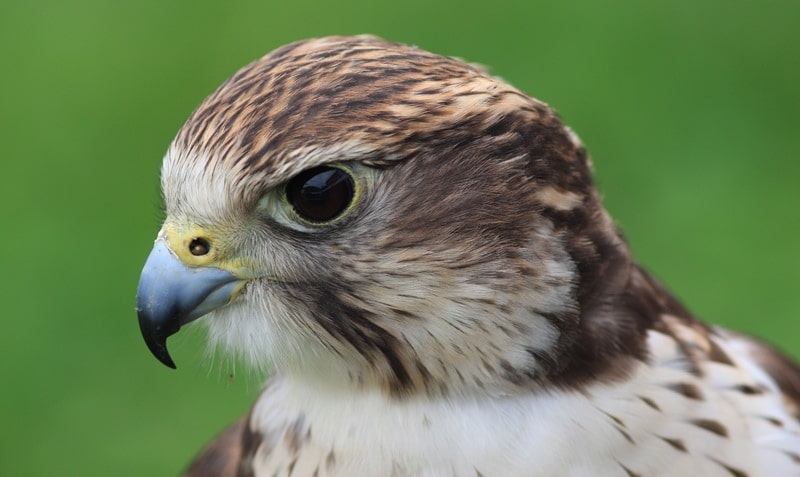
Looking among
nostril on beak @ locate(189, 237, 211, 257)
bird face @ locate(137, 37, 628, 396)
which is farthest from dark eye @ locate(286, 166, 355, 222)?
nostril on beak @ locate(189, 237, 211, 257)

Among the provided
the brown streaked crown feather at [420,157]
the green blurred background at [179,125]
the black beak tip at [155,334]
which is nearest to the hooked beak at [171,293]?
the black beak tip at [155,334]

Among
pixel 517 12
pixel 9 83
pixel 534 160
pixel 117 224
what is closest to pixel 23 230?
pixel 117 224

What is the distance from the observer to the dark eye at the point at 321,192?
2346mm

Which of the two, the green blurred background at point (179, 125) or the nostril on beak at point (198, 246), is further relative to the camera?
the green blurred background at point (179, 125)

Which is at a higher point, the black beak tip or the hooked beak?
the hooked beak

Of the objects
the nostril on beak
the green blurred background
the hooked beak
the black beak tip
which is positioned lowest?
the green blurred background

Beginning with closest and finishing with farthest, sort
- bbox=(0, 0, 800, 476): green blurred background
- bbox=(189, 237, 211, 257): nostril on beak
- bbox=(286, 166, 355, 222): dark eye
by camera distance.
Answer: bbox=(286, 166, 355, 222): dark eye → bbox=(189, 237, 211, 257): nostril on beak → bbox=(0, 0, 800, 476): green blurred background

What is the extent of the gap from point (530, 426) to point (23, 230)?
169 inches

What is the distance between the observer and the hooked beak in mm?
2412

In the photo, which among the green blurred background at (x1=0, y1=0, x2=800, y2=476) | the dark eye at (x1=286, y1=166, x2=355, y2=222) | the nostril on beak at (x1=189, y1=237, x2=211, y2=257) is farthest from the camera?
the green blurred background at (x1=0, y1=0, x2=800, y2=476)

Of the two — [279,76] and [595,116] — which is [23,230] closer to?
[595,116]

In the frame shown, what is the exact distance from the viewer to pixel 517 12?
686cm

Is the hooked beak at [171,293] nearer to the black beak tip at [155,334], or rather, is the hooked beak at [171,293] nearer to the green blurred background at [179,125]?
the black beak tip at [155,334]

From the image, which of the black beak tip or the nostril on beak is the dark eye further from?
the black beak tip
